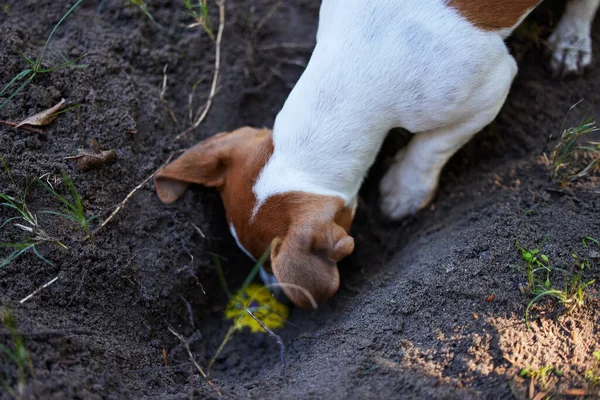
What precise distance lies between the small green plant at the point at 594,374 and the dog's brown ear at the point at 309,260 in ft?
3.36

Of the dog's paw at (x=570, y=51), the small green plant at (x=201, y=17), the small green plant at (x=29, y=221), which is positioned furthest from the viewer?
the dog's paw at (x=570, y=51)

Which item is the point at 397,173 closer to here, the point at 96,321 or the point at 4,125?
the point at 96,321

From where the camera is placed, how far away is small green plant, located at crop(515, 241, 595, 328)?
2.27 m

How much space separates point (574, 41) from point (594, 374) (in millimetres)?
2134

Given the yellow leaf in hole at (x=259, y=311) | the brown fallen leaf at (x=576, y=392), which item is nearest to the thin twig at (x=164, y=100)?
the yellow leaf in hole at (x=259, y=311)

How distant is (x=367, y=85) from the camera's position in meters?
2.68

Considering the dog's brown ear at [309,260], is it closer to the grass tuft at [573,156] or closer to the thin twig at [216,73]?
the thin twig at [216,73]

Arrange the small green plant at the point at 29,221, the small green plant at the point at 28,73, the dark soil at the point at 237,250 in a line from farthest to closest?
1. the small green plant at the point at 28,73
2. the small green plant at the point at 29,221
3. the dark soil at the point at 237,250

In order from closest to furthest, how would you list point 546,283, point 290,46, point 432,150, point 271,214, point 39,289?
point 546,283 < point 39,289 < point 271,214 < point 432,150 < point 290,46

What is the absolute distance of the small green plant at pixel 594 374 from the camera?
2076 millimetres

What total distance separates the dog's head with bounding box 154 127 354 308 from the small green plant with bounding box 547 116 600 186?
106 centimetres

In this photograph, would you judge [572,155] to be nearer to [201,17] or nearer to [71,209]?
[201,17]

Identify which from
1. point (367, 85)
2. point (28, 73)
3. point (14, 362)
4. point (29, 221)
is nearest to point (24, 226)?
point (29, 221)

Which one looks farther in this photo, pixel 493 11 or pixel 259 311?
pixel 259 311
